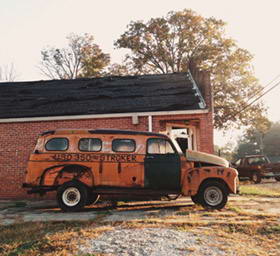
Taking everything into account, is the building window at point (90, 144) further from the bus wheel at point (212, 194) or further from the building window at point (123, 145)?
the bus wheel at point (212, 194)

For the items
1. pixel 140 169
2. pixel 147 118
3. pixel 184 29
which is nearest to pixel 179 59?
pixel 184 29

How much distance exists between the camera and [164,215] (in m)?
7.11

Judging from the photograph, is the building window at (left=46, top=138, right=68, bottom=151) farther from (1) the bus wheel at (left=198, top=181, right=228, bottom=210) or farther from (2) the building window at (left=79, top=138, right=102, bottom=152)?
(1) the bus wheel at (left=198, top=181, right=228, bottom=210)

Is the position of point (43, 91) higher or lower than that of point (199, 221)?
higher

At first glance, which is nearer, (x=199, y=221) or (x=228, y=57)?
(x=199, y=221)

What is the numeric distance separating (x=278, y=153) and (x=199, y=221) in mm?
58501

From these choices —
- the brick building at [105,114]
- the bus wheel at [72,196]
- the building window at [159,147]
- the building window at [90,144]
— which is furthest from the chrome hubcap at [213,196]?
the brick building at [105,114]

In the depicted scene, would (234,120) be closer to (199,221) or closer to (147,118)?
(147,118)

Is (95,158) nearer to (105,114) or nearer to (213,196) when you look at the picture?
(213,196)

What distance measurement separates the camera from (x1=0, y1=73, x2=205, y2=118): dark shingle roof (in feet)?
38.4

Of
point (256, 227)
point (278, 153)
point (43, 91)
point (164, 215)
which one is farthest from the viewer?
point (278, 153)

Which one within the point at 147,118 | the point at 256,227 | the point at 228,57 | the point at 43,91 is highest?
the point at 228,57

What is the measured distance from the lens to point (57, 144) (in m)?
8.23

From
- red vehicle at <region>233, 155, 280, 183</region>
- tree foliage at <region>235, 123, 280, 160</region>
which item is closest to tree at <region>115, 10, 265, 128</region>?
red vehicle at <region>233, 155, 280, 183</region>
